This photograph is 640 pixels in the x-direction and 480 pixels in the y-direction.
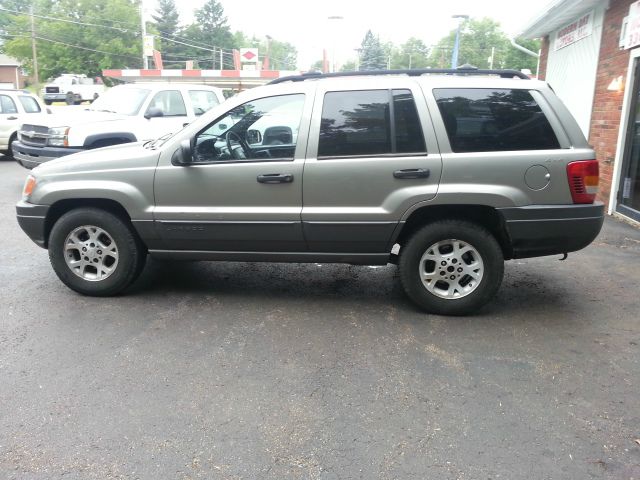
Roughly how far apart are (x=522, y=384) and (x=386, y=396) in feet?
2.85

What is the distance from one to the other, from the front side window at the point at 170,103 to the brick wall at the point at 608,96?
7684 mm

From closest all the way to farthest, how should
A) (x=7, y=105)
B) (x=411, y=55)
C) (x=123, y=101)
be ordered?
(x=123, y=101), (x=7, y=105), (x=411, y=55)

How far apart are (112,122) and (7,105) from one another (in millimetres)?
6102

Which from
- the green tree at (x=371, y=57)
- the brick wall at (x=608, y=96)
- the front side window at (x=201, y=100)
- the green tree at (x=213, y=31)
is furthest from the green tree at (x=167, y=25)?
the brick wall at (x=608, y=96)

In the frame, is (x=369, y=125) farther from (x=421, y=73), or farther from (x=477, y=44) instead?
(x=477, y=44)

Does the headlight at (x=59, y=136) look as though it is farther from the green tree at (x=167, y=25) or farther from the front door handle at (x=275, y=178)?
the green tree at (x=167, y=25)

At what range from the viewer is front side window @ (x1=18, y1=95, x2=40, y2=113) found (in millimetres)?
14303

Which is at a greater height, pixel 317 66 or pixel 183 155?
pixel 317 66

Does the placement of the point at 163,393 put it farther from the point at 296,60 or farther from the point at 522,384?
the point at 296,60

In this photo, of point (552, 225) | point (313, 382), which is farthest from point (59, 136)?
point (552, 225)

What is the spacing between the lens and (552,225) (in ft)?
14.0

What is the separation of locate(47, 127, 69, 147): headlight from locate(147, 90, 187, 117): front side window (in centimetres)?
180

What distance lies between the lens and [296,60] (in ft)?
451

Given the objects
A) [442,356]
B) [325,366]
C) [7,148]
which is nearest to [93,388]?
[325,366]
